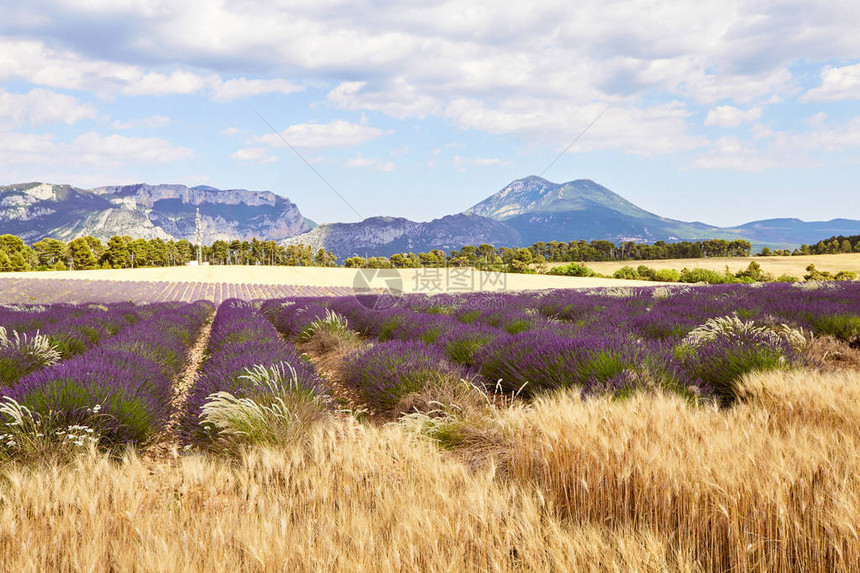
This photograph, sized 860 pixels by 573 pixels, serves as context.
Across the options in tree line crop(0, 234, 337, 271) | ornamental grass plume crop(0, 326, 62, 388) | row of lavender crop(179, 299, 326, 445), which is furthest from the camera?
tree line crop(0, 234, 337, 271)

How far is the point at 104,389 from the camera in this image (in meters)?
3.51

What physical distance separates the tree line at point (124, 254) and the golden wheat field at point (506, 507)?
102772 mm

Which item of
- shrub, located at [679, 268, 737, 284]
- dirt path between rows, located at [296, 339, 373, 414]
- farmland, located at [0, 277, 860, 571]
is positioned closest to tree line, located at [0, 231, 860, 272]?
shrub, located at [679, 268, 737, 284]

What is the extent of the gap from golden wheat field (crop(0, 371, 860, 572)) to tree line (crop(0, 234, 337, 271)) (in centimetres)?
10277

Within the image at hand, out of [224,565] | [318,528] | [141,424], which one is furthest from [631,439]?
[141,424]

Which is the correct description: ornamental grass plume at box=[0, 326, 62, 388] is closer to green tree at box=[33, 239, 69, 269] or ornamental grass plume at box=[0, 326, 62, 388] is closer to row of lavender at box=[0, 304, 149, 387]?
row of lavender at box=[0, 304, 149, 387]

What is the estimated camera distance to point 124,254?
343ft

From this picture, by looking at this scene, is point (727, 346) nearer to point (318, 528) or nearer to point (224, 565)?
point (318, 528)

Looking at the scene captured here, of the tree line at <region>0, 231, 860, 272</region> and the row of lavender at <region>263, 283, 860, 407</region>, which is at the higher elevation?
the tree line at <region>0, 231, 860, 272</region>

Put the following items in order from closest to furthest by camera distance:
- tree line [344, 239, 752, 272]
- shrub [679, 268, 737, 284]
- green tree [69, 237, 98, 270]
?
1. shrub [679, 268, 737, 284]
2. tree line [344, 239, 752, 272]
3. green tree [69, 237, 98, 270]

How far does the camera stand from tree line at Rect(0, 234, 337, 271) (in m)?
87.2

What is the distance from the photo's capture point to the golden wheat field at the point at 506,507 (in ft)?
4.74

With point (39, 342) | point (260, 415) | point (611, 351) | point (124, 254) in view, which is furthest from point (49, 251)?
point (611, 351)

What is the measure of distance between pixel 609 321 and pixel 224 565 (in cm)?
774
